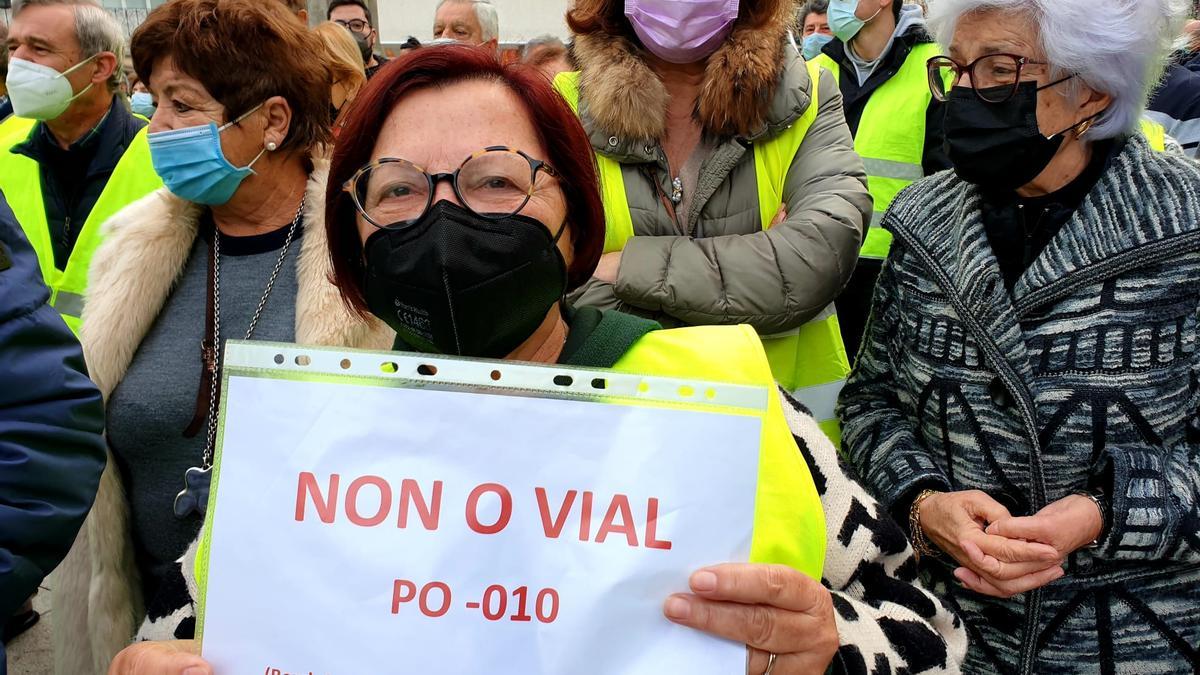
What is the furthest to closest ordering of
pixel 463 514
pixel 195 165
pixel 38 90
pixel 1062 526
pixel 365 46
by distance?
1. pixel 365 46
2. pixel 38 90
3. pixel 195 165
4. pixel 1062 526
5. pixel 463 514

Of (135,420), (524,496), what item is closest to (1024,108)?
(524,496)

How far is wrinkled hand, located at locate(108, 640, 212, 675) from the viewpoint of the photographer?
1092mm

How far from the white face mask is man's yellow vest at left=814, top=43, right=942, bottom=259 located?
345 centimetres

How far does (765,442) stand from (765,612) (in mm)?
345

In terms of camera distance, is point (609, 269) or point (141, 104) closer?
point (609, 269)

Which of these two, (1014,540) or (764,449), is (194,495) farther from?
(1014,540)

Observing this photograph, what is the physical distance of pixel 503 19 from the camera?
13.6 metres

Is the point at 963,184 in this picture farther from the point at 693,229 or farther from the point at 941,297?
the point at 693,229

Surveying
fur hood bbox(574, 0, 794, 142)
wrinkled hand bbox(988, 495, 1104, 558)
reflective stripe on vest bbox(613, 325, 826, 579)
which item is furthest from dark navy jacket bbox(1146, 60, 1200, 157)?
reflective stripe on vest bbox(613, 325, 826, 579)

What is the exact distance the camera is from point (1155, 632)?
207 centimetres

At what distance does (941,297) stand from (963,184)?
358 millimetres

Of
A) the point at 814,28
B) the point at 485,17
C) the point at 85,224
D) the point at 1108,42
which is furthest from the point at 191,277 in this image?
the point at 814,28

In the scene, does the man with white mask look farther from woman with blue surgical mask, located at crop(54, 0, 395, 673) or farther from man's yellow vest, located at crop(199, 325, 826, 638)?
man's yellow vest, located at crop(199, 325, 826, 638)

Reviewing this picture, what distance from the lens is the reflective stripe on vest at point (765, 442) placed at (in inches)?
53.2
